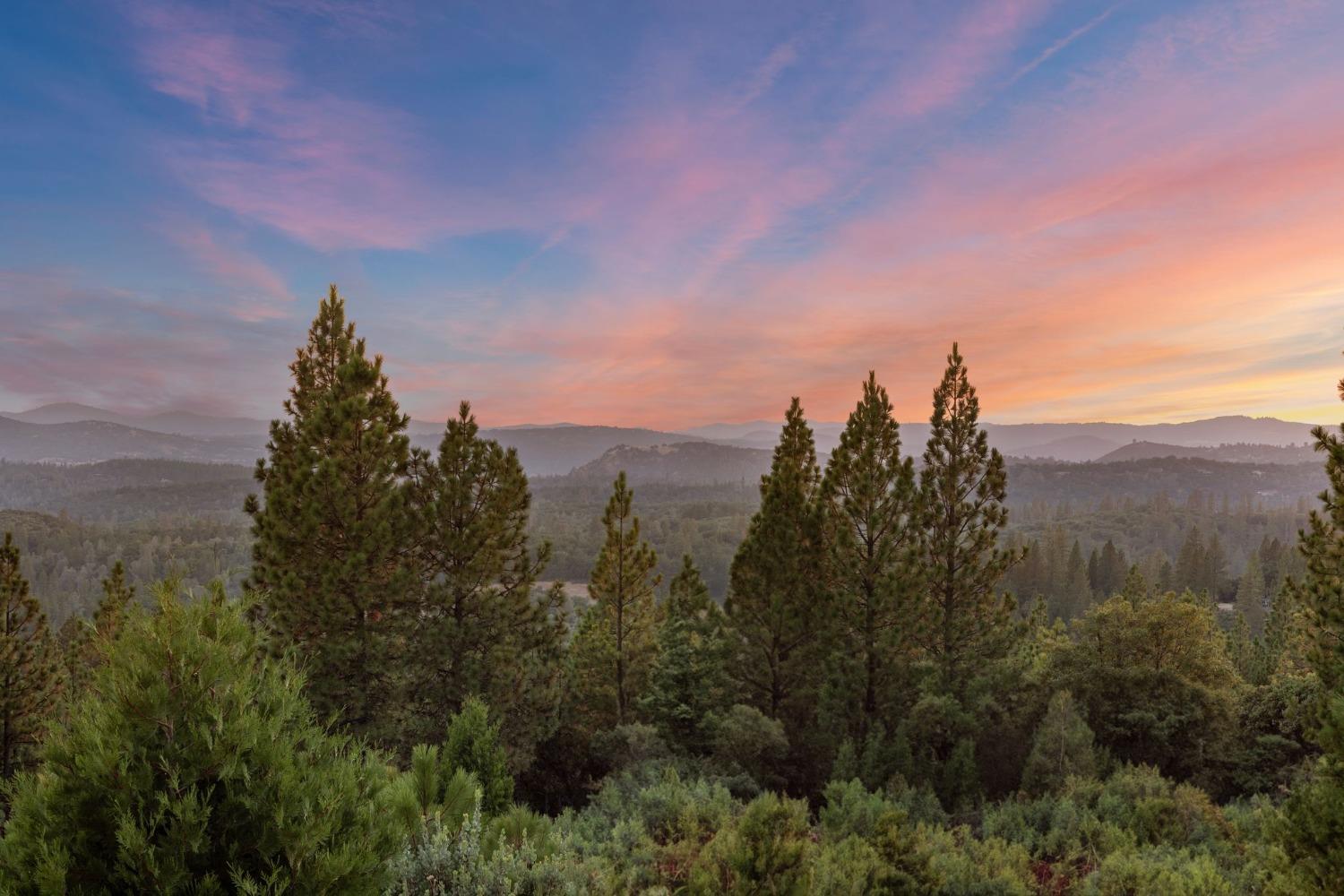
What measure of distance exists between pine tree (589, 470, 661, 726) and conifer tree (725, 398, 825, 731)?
14.9 feet

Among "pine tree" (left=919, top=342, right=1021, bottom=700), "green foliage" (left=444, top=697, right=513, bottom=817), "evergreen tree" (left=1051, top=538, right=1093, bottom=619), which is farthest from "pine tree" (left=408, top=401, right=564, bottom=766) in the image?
"evergreen tree" (left=1051, top=538, right=1093, bottom=619)

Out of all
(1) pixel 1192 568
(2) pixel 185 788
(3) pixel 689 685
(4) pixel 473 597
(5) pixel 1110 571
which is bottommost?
(5) pixel 1110 571

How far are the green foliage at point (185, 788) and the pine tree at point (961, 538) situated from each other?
18.4 meters

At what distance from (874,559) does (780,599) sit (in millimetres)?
3223

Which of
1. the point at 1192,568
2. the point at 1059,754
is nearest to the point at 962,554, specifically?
the point at 1059,754

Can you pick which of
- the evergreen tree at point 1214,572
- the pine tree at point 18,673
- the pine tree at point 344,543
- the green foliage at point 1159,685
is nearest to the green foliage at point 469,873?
the pine tree at point 344,543

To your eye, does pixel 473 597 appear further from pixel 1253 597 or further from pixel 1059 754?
pixel 1253 597

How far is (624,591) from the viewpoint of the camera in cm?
2409

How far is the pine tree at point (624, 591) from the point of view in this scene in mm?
23531

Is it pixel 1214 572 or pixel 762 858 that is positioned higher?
pixel 762 858

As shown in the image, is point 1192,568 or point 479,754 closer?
point 479,754

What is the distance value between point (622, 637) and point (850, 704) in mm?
8925

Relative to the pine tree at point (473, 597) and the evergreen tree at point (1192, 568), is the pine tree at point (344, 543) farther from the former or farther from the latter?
the evergreen tree at point (1192, 568)

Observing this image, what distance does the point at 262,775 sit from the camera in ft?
12.5
